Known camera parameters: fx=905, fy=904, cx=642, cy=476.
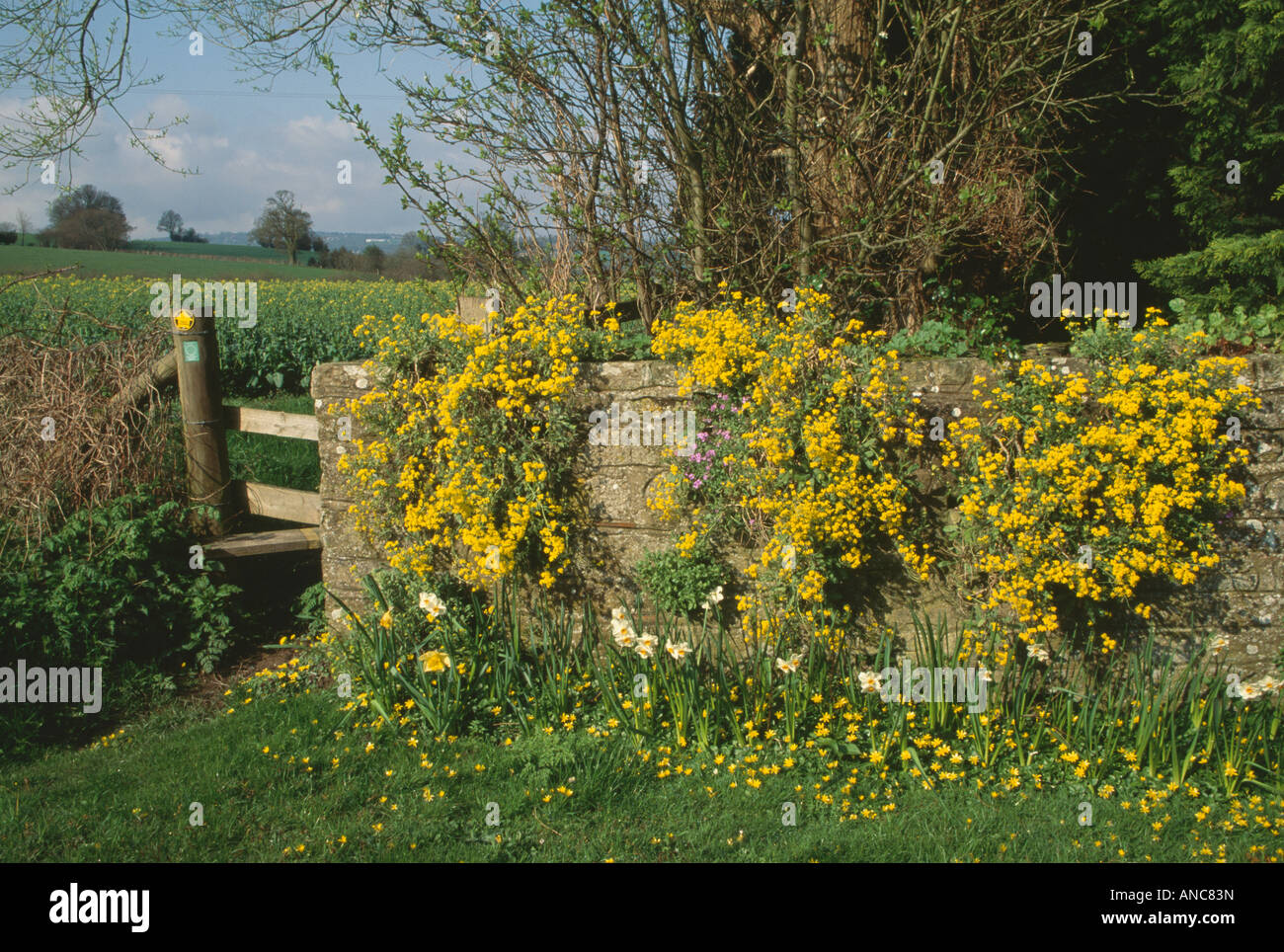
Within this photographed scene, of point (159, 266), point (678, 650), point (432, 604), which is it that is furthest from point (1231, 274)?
point (159, 266)

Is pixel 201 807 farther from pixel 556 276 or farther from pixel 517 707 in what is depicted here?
pixel 556 276

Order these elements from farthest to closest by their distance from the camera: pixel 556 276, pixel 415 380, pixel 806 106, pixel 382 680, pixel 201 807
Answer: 1. pixel 556 276
2. pixel 806 106
3. pixel 415 380
4. pixel 382 680
5. pixel 201 807

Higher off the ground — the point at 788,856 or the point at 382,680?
the point at 382,680

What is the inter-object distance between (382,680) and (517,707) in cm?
68

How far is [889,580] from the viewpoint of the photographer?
4.39 meters

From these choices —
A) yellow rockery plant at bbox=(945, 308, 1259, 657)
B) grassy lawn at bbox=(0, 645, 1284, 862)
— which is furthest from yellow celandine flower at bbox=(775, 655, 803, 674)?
yellow rockery plant at bbox=(945, 308, 1259, 657)

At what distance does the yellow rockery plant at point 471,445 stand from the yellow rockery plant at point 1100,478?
6.32 ft

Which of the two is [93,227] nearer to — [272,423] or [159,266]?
[159,266]

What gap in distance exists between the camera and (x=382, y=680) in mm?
4312

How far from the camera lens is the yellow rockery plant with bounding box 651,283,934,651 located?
4.10m

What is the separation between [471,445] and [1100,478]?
2910mm

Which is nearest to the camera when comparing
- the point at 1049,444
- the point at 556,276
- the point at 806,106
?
the point at 1049,444

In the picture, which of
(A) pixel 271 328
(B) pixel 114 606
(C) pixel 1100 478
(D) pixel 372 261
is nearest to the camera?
(C) pixel 1100 478

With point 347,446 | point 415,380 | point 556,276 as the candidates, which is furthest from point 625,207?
point 347,446
